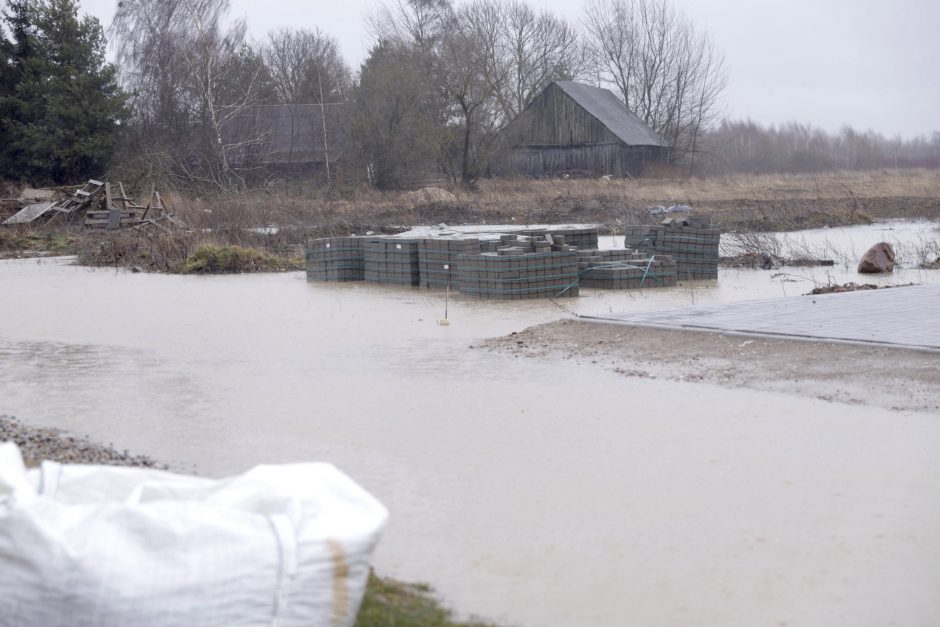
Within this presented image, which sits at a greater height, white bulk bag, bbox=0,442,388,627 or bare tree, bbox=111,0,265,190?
bare tree, bbox=111,0,265,190

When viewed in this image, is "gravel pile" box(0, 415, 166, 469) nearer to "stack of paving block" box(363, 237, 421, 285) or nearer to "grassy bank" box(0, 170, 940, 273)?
"stack of paving block" box(363, 237, 421, 285)

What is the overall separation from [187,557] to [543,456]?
3.98m

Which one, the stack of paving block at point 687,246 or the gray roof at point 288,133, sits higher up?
the gray roof at point 288,133

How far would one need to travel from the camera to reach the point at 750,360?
1003 cm

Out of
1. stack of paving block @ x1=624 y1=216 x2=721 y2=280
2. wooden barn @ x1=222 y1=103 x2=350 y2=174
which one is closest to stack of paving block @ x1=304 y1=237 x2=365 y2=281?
stack of paving block @ x1=624 y1=216 x2=721 y2=280

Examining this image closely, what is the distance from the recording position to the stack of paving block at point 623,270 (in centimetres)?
→ 1756

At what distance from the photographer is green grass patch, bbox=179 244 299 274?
22.8 metres

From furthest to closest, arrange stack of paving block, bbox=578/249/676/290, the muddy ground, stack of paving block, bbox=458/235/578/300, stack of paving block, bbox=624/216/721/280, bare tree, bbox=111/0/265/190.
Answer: bare tree, bbox=111/0/265/190, stack of paving block, bbox=624/216/721/280, stack of paving block, bbox=578/249/676/290, stack of paving block, bbox=458/235/578/300, the muddy ground

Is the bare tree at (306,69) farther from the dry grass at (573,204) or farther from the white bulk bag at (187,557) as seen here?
the white bulk bag at (187,557)

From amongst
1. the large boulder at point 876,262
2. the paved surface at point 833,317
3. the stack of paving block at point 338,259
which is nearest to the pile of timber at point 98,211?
the stack of paving block at point 338,259

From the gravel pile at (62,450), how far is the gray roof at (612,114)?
2074 inches

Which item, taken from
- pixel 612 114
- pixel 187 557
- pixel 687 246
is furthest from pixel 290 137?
pixel 187 557

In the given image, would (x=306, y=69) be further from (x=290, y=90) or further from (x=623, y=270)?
(x=623, y=270)

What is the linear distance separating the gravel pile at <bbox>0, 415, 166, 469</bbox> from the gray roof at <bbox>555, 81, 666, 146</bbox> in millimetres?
52688
